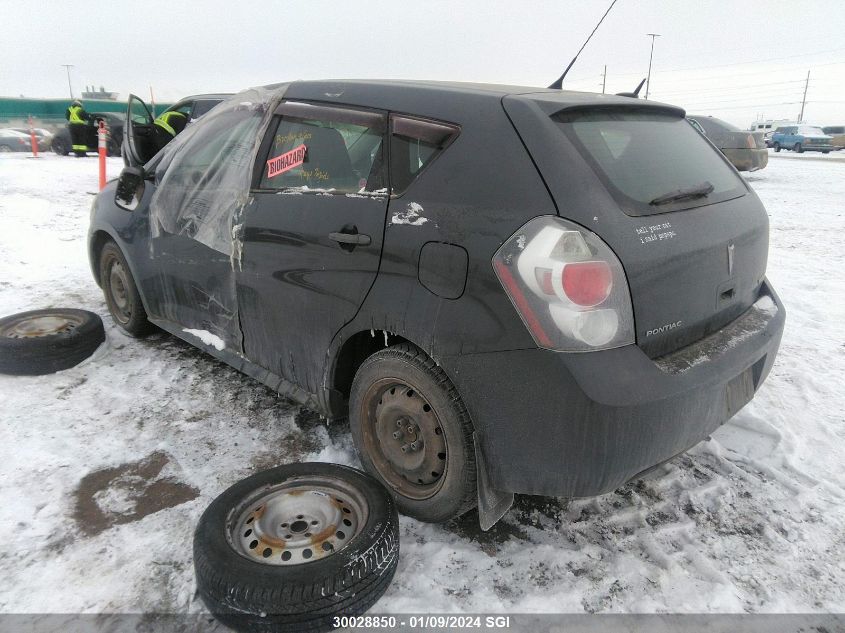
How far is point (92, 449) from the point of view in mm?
2877

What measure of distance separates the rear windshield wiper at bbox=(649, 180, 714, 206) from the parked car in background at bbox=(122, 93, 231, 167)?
3.61 meters

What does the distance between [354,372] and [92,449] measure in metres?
1.46

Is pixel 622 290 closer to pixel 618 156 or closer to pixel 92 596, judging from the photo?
pixel 618 156

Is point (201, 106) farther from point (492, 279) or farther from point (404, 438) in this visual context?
point (492, 279)

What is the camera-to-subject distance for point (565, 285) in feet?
5.97

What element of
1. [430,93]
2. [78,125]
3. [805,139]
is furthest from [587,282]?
[805,139]

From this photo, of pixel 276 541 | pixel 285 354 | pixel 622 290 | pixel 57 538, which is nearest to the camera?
pixel 622 290

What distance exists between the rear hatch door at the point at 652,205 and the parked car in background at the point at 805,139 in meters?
34.9

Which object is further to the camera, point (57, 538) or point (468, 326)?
point (57, 538)

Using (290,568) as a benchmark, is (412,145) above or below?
above

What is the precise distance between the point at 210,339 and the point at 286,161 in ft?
4.01

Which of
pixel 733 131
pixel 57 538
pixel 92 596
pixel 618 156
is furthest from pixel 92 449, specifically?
pixel 733 131

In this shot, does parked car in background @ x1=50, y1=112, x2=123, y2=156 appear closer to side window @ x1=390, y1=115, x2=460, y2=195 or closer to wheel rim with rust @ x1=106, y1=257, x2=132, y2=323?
wheel rim with rust @ x1=106, y1=257, x2=132, y2=323

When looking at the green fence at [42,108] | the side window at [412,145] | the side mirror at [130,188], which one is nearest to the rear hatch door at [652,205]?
the side window at [412,145]
